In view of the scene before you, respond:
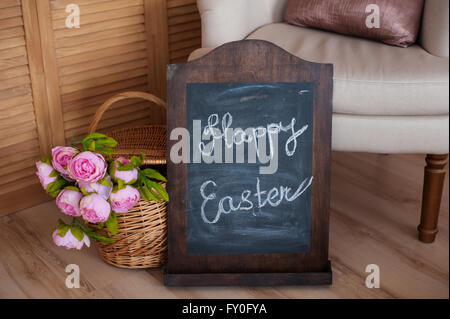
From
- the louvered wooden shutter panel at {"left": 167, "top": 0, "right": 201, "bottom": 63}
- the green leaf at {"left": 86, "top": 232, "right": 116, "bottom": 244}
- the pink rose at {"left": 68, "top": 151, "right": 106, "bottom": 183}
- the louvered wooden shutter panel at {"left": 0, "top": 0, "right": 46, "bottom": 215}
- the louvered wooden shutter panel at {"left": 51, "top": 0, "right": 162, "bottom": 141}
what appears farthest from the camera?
the louvered wooden shutter panel at {"left": 167, "top": 0, "right": 201, "bottom": 63}

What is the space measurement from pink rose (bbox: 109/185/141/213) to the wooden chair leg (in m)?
0.70

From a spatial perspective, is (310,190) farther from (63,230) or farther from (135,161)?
(63,230)

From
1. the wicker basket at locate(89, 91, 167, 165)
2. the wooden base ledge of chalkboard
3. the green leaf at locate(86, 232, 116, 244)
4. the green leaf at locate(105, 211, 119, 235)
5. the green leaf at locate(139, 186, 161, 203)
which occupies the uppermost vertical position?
the wicker basket at locate(89, 91, 167, 165)

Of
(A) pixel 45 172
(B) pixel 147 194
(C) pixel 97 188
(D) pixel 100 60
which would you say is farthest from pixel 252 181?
(D) pixel 100 60

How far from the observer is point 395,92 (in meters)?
1.36

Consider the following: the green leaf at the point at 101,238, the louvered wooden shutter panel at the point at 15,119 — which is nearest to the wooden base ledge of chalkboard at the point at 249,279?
the green leaf at the point at 101,238

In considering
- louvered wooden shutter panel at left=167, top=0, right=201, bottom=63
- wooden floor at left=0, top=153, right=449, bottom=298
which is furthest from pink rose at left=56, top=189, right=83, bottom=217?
louvered wooden shutter panel at left=167, top=0, right=201, bottom=63

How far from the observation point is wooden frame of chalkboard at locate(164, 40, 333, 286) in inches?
52.6

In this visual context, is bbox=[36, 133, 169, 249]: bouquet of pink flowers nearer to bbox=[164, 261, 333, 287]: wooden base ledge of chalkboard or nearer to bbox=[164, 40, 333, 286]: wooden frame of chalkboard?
bbox=[164, 40, 333, 286]: wooden frame of chalkboard

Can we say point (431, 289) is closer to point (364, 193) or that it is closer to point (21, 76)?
point (364, 193)

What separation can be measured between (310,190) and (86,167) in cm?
49

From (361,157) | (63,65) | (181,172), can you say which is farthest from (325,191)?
(63,65)

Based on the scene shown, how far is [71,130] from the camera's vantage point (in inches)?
70.2

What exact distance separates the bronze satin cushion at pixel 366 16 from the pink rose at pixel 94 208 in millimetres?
736
